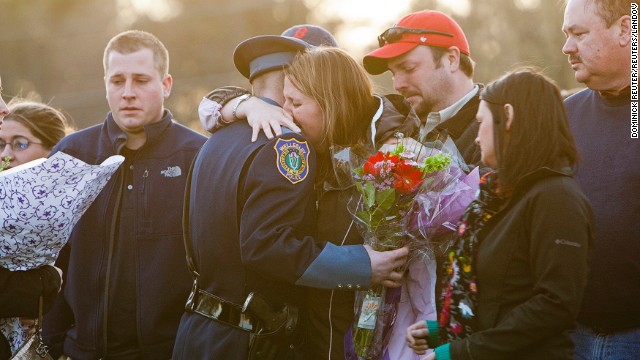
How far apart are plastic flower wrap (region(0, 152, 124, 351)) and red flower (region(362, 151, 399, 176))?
1267 mm

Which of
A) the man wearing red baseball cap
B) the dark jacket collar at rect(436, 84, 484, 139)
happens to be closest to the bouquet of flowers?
the dark jacket collar at rect(436, 84, 484, 139)

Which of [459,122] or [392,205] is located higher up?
[459,122]

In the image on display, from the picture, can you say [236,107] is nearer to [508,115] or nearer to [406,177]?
[406,177]

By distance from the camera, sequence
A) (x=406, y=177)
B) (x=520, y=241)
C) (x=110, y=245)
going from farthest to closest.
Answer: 1. (x=110, y=245)
2. (x=406, y=177)
3. (x=520, y=241)

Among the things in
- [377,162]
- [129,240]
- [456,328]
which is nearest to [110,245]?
[129,240]

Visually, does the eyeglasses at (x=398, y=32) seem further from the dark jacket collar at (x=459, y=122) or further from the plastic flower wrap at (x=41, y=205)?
the plastic flower wrap at (x=41, y=205)

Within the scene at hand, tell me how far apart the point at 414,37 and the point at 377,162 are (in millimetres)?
1426

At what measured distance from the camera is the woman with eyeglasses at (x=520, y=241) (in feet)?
7.87

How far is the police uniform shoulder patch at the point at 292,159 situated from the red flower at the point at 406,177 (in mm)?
395

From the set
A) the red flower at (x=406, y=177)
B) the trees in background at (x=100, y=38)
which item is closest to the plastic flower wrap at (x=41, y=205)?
the red flower at (x=406, y=177)

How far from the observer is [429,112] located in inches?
158

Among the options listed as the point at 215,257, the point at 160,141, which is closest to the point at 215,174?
the point at 215,257

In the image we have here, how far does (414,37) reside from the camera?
13.3 feet

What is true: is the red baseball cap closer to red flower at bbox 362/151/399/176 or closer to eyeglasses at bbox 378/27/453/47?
eyeglasses at bbox 378/27/453/47
